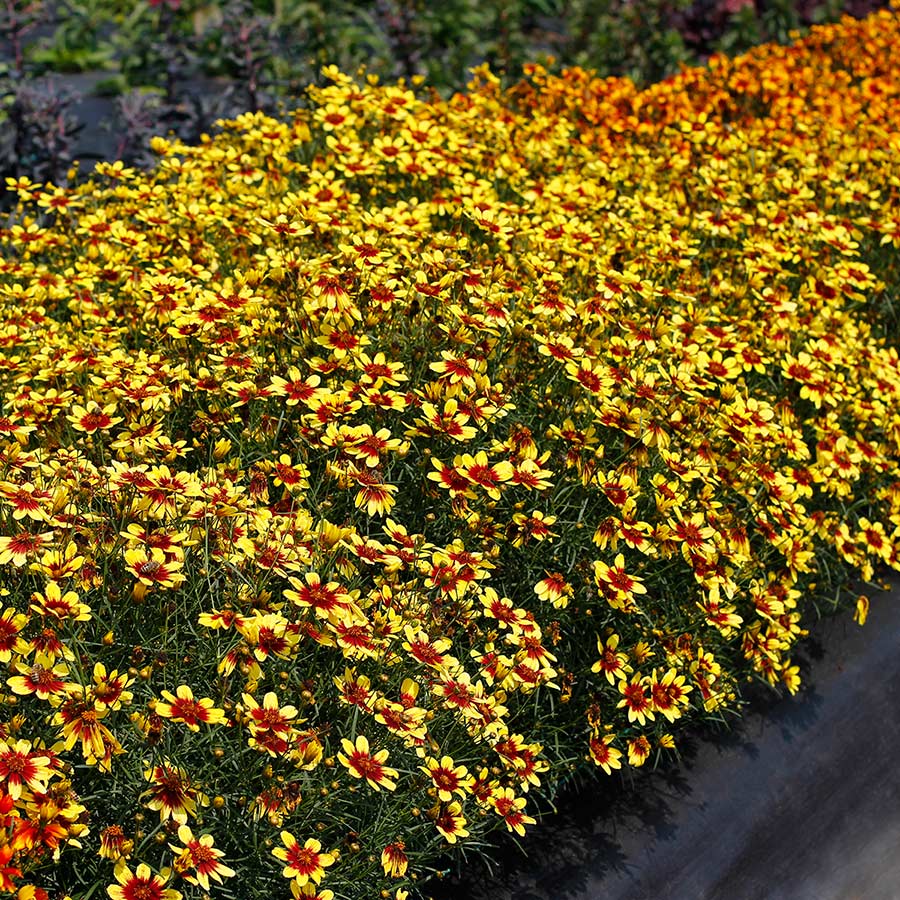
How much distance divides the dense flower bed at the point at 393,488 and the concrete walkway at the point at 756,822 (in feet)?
0.50

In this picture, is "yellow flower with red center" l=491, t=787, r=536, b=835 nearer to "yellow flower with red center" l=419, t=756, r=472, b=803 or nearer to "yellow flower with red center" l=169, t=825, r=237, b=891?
"yellow flower with red center" l=419, t=756, r=472, b=803

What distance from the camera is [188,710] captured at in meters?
2.68

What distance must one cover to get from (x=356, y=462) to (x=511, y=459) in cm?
45

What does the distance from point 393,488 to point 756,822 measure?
1.65 meters

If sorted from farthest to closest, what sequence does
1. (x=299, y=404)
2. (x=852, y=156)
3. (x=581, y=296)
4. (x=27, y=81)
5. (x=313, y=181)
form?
(x=27, y=81) < (x=852, y=156) < (x=313, y=181) < (x=581, y=296) < (x=299, y=404)

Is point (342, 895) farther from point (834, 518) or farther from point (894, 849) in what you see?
point (834, 518)

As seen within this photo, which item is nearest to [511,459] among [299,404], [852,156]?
[299,404]

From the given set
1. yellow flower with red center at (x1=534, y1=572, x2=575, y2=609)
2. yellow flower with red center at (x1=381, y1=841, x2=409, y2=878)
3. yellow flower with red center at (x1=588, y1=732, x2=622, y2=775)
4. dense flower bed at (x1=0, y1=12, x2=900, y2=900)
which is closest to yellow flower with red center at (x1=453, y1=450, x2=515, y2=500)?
dense flower bed at (x1=0, y1=12, x2=900, y2=900)

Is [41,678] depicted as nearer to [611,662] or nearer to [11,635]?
[11,635]

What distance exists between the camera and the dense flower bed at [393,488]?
9.29 feet

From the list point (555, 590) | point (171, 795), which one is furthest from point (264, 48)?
point (171, 795)

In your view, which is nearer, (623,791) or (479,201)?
(623,791)

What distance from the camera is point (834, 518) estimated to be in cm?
414

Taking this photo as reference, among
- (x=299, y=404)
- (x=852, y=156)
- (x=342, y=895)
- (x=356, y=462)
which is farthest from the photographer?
(x=852, y=156)
